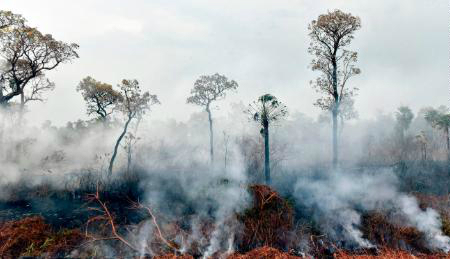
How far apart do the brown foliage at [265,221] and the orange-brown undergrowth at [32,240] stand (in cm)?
663

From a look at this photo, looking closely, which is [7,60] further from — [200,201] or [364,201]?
[364,201]

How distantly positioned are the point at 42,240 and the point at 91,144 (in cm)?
3211

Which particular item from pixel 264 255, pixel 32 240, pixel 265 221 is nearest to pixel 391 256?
pixel 264 255

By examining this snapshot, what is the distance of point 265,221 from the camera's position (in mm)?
11883

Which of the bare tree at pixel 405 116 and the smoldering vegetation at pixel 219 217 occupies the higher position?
the bare tree at pixel 405 116

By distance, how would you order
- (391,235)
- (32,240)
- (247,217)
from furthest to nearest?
(247,217) → (391,235) → (32,240)

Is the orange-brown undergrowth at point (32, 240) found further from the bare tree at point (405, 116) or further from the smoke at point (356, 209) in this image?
the bare tree at point (405, 116)

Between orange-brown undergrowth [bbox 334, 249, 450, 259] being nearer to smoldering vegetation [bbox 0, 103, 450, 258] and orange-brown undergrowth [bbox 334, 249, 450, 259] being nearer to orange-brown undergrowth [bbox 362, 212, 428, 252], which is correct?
smoldering vegetation [bbox 0, 103, 450, 258]

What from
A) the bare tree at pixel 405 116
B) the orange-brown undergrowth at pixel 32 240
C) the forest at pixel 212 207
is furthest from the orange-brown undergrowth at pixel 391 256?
the bare tree at pixel 405 116

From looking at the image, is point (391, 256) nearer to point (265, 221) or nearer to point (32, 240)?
point (265, 221)

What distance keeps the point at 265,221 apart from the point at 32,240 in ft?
29.7

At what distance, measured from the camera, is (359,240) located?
1159cm

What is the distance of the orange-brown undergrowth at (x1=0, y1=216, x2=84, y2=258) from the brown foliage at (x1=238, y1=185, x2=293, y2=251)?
21.8 ft

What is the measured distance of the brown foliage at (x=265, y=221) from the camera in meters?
11.3
